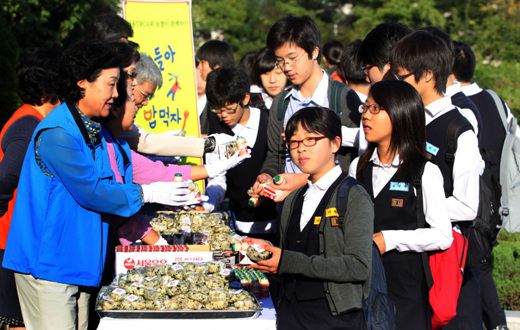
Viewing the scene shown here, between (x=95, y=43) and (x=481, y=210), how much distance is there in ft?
8.42

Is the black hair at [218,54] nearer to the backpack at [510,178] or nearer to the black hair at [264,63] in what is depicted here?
the black hair at [264,63]

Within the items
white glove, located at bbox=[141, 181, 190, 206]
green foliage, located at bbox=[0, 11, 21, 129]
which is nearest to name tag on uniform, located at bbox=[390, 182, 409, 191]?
white glove, located at bbox=[141, 181, 190, 206]

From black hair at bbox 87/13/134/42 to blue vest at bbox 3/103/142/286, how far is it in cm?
243

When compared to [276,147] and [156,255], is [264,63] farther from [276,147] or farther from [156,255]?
[156,255]

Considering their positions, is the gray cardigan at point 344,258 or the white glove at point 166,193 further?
the white glove at point 166,193

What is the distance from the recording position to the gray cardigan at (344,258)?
8.71 ft

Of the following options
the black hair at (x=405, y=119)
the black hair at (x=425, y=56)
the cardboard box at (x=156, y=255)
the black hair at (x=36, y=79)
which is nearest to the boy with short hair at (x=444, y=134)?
the black hair at (x=425, y=56)

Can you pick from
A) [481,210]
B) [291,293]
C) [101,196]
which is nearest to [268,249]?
[291,293]

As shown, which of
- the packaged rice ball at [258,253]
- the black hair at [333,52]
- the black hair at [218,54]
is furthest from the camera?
the black hair at [333,52]

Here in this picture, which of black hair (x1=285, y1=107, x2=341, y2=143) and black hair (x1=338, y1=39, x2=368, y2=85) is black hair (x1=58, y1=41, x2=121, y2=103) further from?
black hair (x1=338, y1=39, x2=368, y2=85)

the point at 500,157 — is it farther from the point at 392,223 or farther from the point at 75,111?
the point at 75,111

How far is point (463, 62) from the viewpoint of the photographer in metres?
5.50

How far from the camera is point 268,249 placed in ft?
8.71

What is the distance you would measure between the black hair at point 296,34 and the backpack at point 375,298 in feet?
5.33
